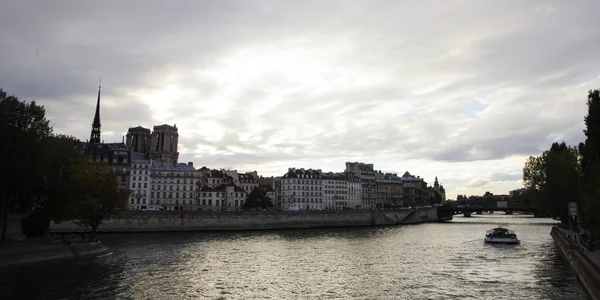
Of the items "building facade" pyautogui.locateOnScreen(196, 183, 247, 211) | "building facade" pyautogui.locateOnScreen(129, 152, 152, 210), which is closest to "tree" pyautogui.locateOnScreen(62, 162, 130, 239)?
"building facade" pyautogui.locateOnScreen(129, 152, 152, 210)

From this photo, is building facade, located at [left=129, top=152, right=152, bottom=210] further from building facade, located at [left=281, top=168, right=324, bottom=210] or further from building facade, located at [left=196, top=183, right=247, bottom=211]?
building facade, located at [left=281, top=168, right=324, bottom=210]

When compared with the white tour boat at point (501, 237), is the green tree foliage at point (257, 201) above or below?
above

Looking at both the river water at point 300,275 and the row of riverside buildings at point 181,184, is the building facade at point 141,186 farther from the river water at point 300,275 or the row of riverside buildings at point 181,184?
the river water at point 300,275

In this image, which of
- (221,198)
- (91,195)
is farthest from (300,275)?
(221,198)

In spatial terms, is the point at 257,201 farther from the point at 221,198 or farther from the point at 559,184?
the point at 559,184

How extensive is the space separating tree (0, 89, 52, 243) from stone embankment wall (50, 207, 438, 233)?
1955 inches

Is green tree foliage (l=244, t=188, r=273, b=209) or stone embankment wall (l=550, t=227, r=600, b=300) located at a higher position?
green tree foliage (l=244, t=188, r=273, b=209)

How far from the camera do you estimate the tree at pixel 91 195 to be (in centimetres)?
5522

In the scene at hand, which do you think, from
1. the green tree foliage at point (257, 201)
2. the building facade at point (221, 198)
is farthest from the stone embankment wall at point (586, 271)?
the building facade at point (221, 198)

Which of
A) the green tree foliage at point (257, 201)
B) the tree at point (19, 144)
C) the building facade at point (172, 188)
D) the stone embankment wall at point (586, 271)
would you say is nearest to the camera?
the stone embankment wall at point (586, 271)

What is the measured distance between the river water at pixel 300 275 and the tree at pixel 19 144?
897 cm

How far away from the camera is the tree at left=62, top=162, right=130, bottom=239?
55219 millimetres

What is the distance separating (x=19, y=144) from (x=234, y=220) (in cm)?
7112

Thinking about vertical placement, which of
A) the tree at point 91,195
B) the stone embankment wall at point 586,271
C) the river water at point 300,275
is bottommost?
the river water at point 300,275
